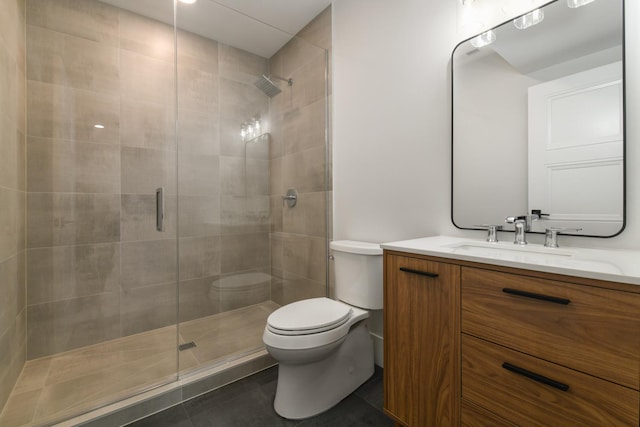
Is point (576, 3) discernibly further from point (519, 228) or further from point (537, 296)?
point (537, 296)

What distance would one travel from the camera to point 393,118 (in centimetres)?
178

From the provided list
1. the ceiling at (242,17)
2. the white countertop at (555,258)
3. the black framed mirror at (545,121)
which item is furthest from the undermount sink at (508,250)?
the ceiling at (242,17)

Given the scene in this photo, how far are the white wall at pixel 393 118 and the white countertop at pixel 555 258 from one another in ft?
0.45

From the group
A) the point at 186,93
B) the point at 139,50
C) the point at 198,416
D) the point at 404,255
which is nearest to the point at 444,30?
the point at 404,255

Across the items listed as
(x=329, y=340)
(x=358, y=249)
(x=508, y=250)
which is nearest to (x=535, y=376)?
(x=508, y=250)

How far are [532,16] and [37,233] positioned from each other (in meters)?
3.00

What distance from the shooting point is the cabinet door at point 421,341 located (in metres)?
1.03

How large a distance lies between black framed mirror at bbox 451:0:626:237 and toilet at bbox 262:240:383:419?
1.98 feet

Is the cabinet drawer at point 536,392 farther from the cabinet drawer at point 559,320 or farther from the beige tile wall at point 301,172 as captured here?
the beige tile wall at point 301,172

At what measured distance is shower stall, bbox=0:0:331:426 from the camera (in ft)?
6.08

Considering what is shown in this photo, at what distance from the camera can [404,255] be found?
119cm

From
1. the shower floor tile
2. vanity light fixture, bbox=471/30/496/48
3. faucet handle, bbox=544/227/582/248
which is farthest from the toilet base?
vanity light fixture, bbox=471/30/496/48

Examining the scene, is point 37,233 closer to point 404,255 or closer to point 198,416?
point 198,416

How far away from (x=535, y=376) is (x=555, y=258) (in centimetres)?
36
